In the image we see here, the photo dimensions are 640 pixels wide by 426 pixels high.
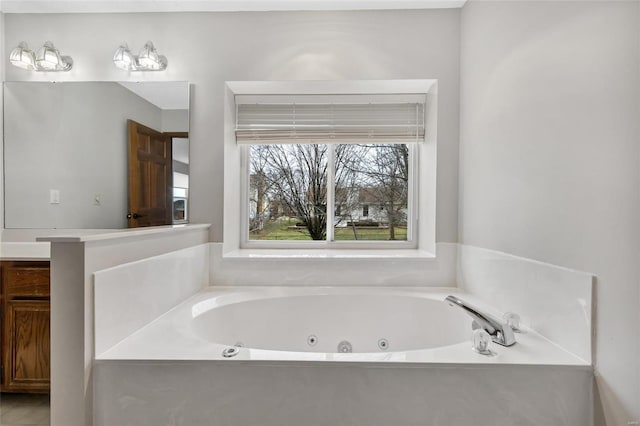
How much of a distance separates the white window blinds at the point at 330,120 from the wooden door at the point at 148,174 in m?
0.51

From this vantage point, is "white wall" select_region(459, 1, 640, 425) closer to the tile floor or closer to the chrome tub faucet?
the chrome tub faucet

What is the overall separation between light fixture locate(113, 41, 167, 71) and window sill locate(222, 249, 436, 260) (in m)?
1.27

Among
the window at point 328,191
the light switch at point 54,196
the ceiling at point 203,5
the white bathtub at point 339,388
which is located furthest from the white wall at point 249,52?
the white bathtub at point 339,388

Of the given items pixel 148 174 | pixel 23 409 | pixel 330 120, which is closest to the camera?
pixel 23 409

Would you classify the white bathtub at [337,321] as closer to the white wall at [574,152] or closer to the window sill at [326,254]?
the window sill at [326,254]

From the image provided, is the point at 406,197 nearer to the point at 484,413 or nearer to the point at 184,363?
the point at 484,413

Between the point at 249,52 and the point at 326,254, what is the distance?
1408 millimetres

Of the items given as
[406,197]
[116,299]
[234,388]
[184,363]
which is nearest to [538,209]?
[406,197]

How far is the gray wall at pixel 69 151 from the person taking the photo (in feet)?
6.19

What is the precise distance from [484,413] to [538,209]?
2.59ft

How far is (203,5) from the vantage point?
1831 millimetres

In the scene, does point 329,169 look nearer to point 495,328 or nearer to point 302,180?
point 302,180

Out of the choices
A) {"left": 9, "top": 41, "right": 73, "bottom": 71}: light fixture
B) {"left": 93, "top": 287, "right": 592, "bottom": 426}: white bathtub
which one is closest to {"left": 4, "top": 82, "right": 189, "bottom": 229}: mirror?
{"left": 9, "top": 41, "right": 73, "bottom": 71}: light fixture

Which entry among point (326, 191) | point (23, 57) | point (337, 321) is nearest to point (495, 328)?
point (337, 321)
